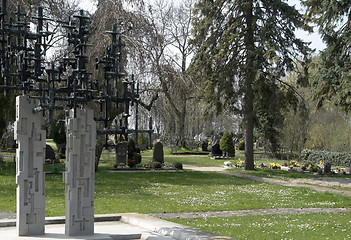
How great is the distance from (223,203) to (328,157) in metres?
18.6

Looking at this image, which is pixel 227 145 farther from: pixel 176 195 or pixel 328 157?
pixel 176 195

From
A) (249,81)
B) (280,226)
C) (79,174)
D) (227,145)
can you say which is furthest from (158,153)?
(79,174)

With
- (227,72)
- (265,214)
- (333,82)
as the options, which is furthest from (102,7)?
(265,214)

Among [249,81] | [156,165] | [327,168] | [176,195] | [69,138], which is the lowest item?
[176,195]

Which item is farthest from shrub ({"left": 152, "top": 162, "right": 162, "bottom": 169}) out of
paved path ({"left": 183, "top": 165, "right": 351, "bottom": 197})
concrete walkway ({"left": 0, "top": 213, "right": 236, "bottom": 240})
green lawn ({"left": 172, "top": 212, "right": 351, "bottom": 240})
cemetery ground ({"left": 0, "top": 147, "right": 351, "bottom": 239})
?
concrete walkway ({"left": 0, "top": 213, "right": 236, "bottom": 240})

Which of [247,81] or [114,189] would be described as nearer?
[114,189]

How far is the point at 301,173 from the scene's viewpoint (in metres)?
24.2

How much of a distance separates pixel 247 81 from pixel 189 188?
29.6ft

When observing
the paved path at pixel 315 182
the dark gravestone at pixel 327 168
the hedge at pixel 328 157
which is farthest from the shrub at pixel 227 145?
the paved path at pixel 315 182

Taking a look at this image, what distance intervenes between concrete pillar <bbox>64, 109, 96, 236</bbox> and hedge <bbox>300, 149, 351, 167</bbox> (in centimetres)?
2382

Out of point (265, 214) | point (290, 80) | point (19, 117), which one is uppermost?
point (290, 80)

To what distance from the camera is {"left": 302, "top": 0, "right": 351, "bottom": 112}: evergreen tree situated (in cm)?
1633

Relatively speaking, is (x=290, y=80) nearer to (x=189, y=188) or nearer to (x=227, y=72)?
A: (x=227, y=72)

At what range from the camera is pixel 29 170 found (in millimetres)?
8125
